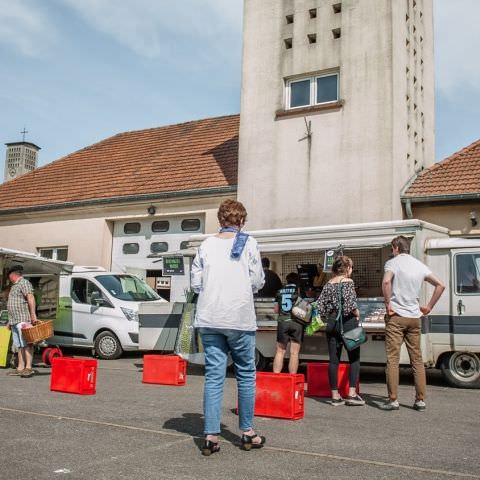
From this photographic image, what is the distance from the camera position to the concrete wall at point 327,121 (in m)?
14.6

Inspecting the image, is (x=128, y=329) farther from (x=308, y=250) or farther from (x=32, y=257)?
(x=308, y=250)

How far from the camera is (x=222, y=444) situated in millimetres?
5355

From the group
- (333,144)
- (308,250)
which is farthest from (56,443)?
(333,144)

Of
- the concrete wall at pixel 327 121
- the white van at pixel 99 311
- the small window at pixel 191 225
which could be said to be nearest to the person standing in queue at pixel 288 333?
the white van at pixel 99 311

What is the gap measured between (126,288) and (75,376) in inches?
256

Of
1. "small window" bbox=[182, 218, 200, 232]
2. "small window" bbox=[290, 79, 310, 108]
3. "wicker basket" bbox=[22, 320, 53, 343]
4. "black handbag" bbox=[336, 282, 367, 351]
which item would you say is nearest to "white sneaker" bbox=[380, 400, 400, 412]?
"black handbag" bbox=[336, 282, 367, 351]

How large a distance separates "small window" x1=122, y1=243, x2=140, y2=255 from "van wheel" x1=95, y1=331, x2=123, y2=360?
532 cm

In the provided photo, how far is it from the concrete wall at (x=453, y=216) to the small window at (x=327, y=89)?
11.0 ft

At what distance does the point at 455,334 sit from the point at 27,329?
262 inches

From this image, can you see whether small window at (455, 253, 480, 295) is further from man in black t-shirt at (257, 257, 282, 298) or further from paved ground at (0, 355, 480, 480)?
man in black t-shirt at (257, 257, 282, 298)

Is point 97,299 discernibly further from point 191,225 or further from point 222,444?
point 222,444

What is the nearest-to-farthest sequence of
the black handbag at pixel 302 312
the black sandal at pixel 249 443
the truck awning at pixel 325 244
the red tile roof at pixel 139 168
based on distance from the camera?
the black sandal at pixel 249 443 < the black handbag at pixel 302 312 < the truck awning at pixel 325 244 < the red tile roof at pixel 139 168

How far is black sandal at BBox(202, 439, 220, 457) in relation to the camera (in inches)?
194

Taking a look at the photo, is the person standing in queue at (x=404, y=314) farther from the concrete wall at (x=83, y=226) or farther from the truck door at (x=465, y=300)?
the concrete wall at (x=83, y=226)
